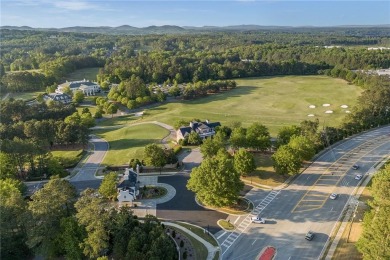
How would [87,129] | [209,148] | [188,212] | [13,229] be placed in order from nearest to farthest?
[13,229]
[188,212]
[209,148]
[87,129]

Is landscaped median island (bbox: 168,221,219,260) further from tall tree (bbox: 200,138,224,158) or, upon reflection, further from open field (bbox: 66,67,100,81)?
open field (bbox: 66,67,100,81)

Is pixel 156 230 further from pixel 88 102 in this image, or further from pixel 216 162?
pixel 88 102

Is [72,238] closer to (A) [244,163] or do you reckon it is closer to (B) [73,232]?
(B) [73,232]

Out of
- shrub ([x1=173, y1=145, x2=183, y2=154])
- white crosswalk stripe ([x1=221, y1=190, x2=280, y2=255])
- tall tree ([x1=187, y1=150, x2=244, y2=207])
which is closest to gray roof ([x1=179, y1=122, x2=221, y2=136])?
shrub ([x1=173, y1=145, x2=183, y2=154])

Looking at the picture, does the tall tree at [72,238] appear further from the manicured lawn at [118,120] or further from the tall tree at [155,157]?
the manicured lawn at [118,120]

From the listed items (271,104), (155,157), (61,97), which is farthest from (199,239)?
(61,97)

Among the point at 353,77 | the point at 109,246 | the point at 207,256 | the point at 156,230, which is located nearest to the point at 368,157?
the point at 207,256
